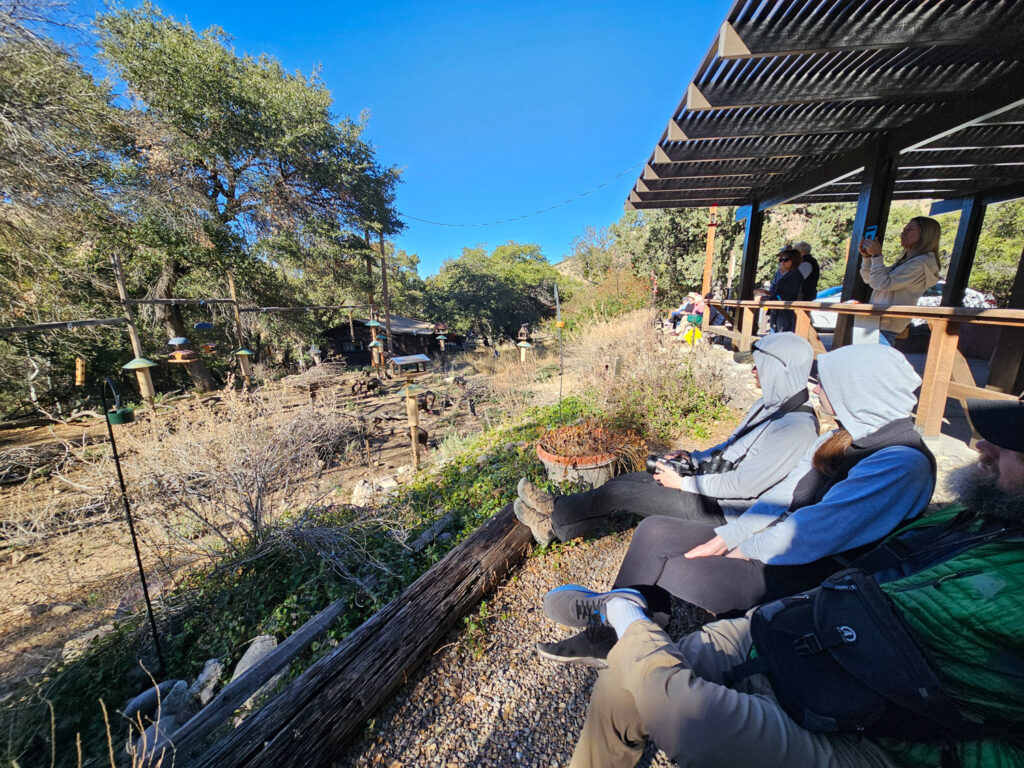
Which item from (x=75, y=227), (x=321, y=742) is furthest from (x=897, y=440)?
(x=75, y=227)

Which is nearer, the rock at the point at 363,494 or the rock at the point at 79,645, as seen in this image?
the rock at the point at 79,645

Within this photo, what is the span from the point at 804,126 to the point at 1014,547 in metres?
4.44

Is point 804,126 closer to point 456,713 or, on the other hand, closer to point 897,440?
point 897,440

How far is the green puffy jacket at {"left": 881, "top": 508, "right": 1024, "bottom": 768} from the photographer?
822mm

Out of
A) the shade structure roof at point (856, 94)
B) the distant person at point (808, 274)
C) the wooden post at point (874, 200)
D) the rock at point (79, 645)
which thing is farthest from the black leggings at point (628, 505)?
the distant person at point (808, 274)

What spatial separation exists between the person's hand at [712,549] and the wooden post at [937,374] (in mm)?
2170

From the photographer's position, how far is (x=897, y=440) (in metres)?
1.33

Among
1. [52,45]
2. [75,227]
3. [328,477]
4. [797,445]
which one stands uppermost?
[52,45]

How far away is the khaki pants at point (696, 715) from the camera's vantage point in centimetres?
94

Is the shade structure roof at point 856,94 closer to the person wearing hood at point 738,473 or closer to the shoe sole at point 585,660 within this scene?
the person wearing hood at point 738,473

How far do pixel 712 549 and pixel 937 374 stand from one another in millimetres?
2389

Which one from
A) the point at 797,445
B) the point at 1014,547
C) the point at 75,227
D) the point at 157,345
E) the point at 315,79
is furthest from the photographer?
the point at 157,345

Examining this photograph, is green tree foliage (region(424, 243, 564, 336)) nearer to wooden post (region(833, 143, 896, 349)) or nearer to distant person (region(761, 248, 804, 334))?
distant person (region(761, 248, 804, 334))

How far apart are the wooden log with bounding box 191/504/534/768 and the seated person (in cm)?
92
